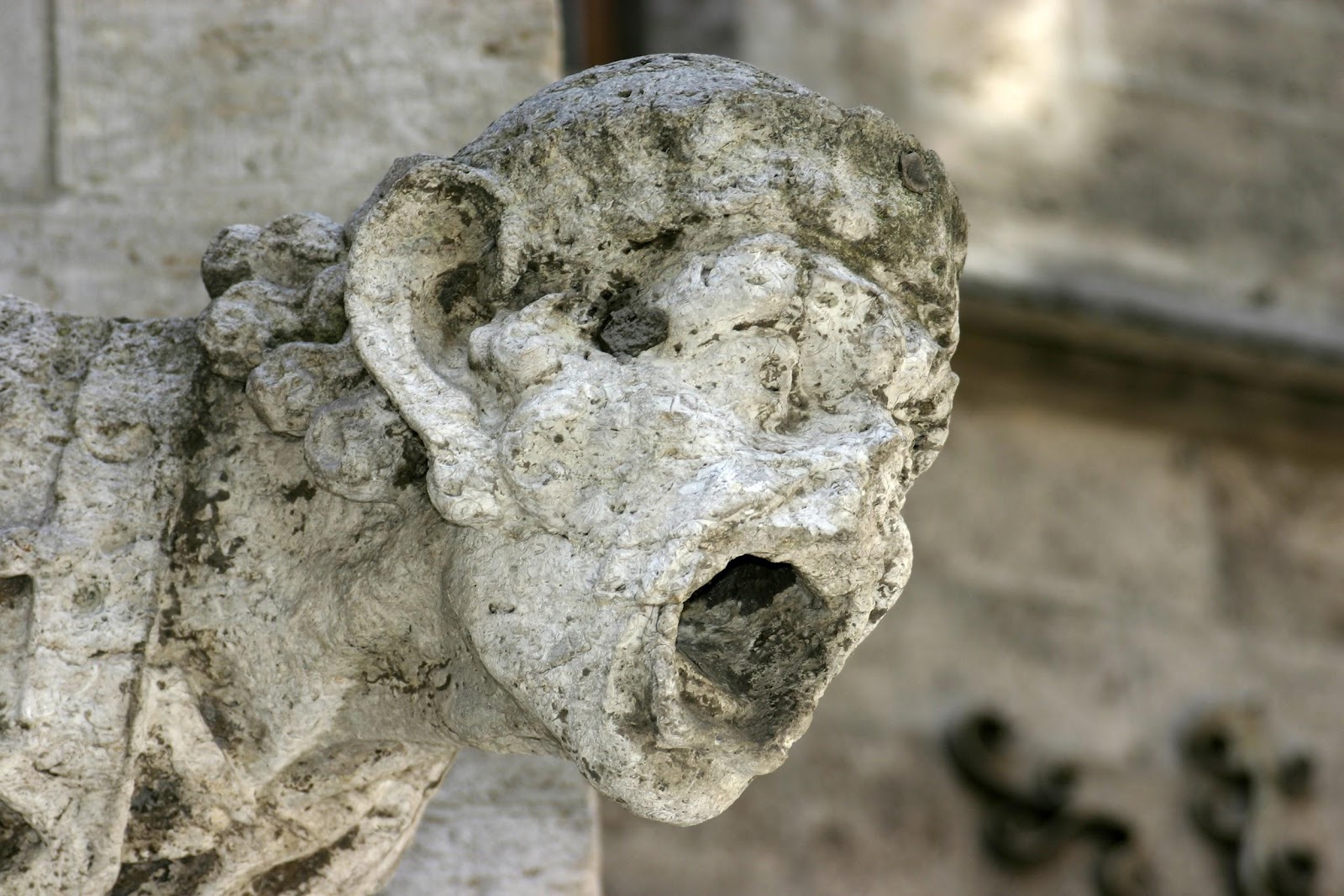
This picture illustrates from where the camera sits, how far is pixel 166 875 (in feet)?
3.57

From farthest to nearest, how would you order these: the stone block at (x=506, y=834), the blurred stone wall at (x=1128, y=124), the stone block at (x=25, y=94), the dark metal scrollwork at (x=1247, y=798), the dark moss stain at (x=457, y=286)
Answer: the blurred stone wall at (x=1128, y=124) → the dark metal scrollwork at (x=1247, y=798) → the stone block at (x=25, y=94) → the stone block at (x=506, y=834) → the dark moss stain at (x=457, y=286)

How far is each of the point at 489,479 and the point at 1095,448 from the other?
9.08 feet

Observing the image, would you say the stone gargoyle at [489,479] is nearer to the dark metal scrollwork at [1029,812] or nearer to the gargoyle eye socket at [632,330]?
the gargoyle eye socket at [632,330]

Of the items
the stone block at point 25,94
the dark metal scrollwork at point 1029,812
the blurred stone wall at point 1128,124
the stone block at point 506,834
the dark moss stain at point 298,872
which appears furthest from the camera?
the blurred stone wall at point 1128,124

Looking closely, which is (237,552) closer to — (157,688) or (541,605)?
(157,688)

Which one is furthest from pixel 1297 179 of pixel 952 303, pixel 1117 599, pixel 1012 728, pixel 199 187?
pixel 952 303

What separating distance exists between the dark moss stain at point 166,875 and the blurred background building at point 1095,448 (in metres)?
1.84

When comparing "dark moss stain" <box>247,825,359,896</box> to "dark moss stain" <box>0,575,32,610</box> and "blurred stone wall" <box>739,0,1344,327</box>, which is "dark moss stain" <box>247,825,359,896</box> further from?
"blurred stone wall" <box>739,0,1344,327</box>

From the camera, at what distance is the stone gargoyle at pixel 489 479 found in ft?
3.10

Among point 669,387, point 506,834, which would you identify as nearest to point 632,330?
point 669,387

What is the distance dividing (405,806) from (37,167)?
30.8 inches

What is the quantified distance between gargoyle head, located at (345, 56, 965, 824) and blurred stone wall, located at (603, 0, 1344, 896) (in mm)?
2077

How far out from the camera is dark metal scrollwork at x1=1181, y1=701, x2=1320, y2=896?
3.31m

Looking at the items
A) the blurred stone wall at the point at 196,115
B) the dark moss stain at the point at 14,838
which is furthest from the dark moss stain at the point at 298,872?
the blurred stone wall at the point at 196,115
